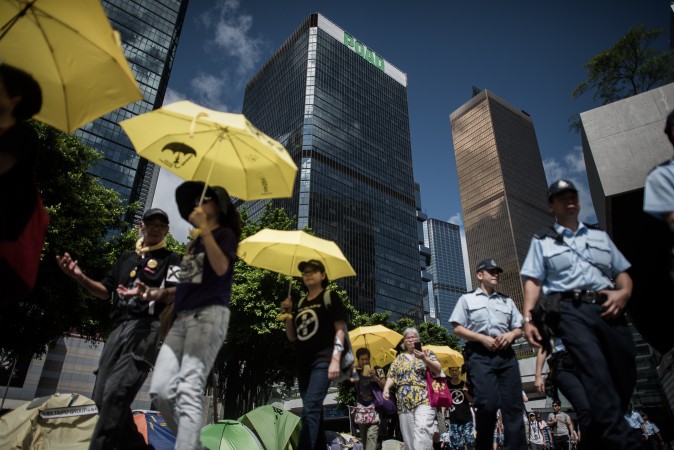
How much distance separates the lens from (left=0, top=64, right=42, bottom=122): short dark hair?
88.0 inches

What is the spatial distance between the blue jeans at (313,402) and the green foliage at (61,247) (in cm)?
1267

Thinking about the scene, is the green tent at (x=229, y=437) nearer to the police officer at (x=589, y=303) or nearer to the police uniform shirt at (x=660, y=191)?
the police officer at (x=589, y=303)

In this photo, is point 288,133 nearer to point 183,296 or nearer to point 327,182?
point 327,182

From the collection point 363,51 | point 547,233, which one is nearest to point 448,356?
point 547,233

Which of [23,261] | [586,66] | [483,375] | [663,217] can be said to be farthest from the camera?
[586,66]

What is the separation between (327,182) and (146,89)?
42582 millimetres

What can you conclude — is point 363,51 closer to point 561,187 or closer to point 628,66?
point 628,66

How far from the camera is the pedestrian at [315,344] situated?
3633 mm

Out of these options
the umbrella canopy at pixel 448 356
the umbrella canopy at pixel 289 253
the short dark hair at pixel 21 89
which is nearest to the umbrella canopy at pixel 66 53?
the short dark hair at pixel 21 89

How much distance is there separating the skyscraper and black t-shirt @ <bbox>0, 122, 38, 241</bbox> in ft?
415

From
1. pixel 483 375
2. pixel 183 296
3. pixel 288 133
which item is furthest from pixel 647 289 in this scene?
pixel 288 133

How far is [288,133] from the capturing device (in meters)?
91.0

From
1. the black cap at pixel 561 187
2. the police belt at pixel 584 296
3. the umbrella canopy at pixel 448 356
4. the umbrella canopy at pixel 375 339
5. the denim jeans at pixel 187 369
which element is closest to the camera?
the denim jeans at pixel 187 369

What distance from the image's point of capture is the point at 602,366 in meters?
2.69
